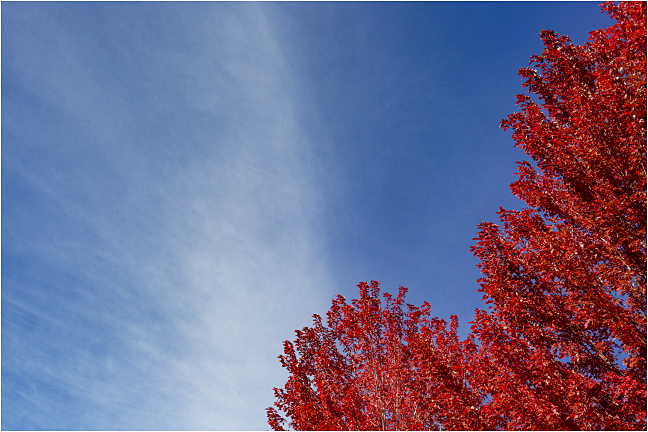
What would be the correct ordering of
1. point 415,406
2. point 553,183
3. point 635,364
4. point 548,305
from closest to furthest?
point 635,364 → point 548,305 → point 553,183 → point 415,406

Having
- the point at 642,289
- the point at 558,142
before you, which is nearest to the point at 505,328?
the point at 642,289

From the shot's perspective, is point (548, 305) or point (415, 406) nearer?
point (548, 305)

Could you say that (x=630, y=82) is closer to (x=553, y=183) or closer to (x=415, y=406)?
(x=553, y=183)

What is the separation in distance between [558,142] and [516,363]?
12.5ft

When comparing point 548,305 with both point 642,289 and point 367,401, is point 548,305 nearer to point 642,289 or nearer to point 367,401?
point 642,289

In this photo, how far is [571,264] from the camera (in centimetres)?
535

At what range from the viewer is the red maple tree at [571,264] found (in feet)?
16.0

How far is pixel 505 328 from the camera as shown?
5828mm

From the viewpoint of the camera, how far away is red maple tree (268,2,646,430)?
4863mm

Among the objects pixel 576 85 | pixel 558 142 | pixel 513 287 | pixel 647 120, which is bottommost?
pixel 513 287

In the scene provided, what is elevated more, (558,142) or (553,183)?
(558,142)

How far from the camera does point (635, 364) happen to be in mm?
4738

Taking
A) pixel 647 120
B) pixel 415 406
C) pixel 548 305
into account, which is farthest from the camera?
pixel 415 406

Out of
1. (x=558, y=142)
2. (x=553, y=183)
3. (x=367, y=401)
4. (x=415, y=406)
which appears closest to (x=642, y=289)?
(x=553, y=183)
